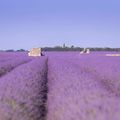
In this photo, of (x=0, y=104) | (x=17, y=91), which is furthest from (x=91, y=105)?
(x=17, y=91)

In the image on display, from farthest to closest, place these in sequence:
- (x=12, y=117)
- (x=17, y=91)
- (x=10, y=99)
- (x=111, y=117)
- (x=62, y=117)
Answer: (x=17, y=91), (x=10, y=99), (x=12, y=117), (x=62, y=117), (x=111, y=117)

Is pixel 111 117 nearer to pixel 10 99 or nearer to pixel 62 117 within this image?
pixel 62 117

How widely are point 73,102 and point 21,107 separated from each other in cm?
37

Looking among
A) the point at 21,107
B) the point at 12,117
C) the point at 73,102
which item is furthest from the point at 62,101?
the point at 12,117

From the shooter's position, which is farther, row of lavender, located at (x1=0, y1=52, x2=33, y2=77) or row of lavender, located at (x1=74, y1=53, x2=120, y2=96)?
row of lavender, located at (x1=0, y1=52, x2=33, y2=77)

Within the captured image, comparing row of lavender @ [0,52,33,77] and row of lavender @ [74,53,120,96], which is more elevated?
row of lavender @ [74,53,120,96]

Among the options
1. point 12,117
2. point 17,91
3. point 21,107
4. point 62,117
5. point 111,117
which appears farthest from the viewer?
point 17,91

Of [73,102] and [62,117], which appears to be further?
[73,102]

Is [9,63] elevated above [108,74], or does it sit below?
below

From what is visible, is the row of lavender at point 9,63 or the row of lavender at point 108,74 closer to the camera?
the row of lavender at point 108,74

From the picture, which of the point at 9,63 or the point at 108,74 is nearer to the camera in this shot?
the point at 108,74

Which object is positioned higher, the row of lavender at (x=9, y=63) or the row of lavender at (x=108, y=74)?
the row of lavender at (x=108, y=74)

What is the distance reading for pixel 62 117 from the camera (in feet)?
6.27

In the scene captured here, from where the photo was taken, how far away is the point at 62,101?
2455 millimetres
